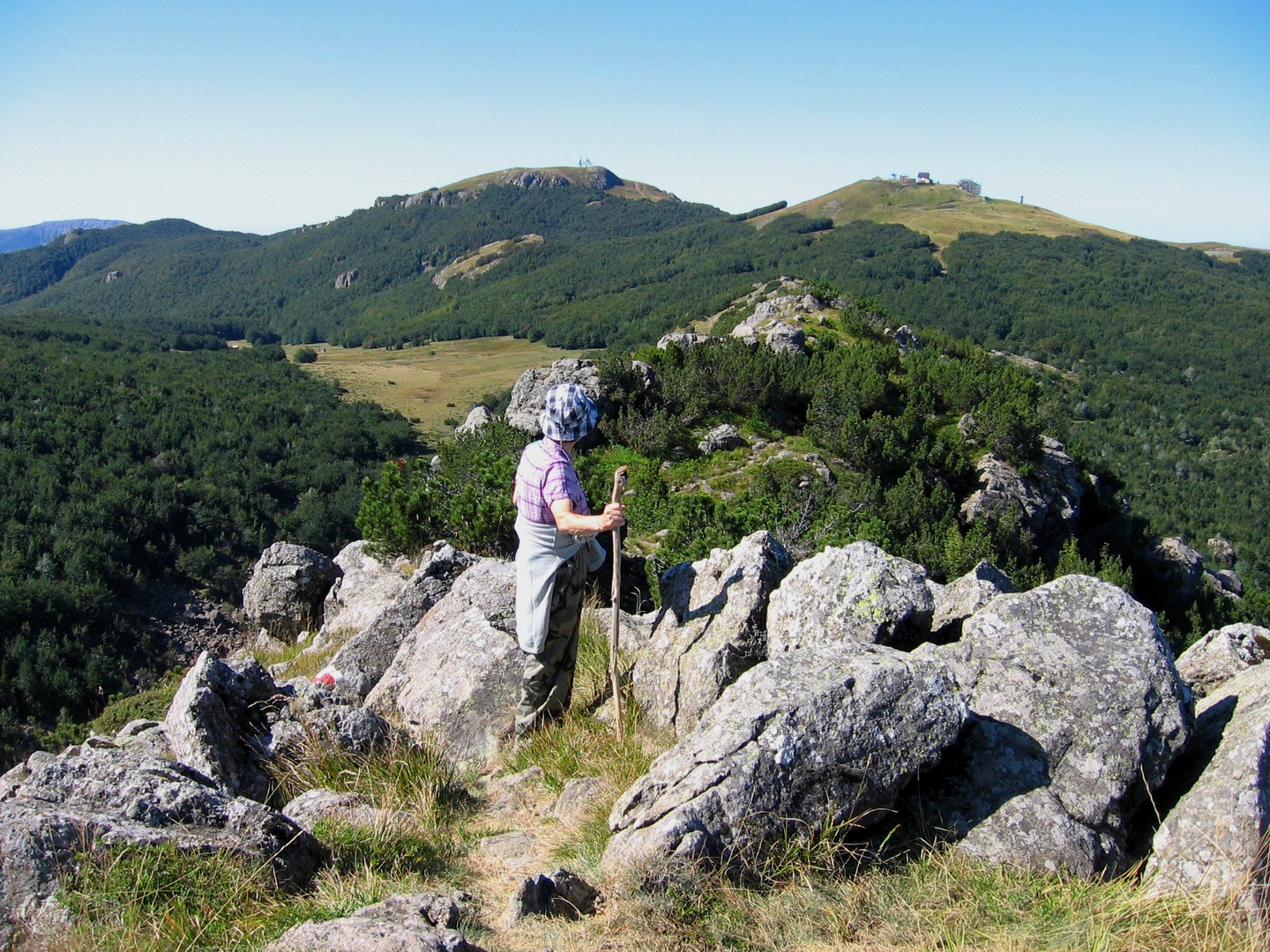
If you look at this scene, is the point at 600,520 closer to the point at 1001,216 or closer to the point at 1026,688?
the point at 1026,688

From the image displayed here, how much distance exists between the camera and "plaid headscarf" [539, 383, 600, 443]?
14.5 ft

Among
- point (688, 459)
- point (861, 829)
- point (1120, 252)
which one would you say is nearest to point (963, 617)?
point (861, 829)

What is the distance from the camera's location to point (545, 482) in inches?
176

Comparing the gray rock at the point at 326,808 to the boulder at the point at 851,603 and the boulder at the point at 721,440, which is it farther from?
the boulder at the point at 721,440

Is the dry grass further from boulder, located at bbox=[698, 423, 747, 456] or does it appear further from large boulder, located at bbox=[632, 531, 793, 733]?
large boulder, located at bbox=[632, 531, 793, 733]

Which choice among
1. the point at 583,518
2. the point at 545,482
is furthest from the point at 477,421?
the point at 583,518

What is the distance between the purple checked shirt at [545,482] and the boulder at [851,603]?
5.11 ft

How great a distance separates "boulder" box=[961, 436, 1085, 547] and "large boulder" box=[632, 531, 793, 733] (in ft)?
46.3

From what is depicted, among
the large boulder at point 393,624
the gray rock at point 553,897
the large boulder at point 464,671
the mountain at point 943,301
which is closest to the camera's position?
the gray rock at point 553,897

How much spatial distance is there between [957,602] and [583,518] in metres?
3.05

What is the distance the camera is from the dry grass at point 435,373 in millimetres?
76250

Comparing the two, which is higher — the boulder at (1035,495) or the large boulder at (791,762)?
→ the large boulder at (791,762)

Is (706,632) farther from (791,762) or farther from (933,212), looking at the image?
(933,212)

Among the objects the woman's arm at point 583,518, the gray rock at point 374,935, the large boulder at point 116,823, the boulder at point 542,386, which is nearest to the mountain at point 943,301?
the boulder at point 542,386
